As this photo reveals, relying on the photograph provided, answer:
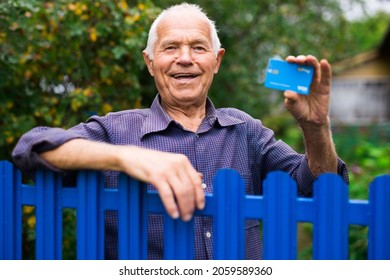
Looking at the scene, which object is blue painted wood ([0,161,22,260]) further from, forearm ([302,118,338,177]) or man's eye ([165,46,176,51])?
forearm ([302,118,338,177])

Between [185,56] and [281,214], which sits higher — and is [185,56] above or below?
above

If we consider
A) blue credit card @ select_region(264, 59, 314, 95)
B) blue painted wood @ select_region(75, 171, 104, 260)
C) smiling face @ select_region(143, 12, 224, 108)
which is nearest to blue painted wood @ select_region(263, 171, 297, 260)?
blue credit card @ select_region(264, 59, 314, 95)

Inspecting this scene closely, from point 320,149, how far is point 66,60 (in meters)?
2.32

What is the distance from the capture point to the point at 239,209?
1.71 m

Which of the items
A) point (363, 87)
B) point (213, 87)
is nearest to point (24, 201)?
point (213, 87)

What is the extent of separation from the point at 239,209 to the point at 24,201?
0.87 m

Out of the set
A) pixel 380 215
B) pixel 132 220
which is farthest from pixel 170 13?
pixel 380 215

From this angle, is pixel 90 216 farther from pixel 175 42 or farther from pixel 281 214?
pixel 175 42

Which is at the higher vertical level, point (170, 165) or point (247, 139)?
point (247, 139)

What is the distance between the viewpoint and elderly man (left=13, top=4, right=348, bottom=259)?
1.80 metres

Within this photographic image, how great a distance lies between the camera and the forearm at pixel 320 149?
6.55ft

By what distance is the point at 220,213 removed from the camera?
1.72m

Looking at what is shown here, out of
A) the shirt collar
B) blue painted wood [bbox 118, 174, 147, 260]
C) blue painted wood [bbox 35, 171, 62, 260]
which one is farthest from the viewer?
the shirt collar

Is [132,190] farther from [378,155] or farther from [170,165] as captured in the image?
[378,155]
